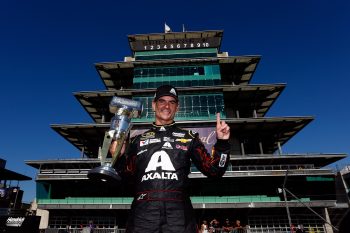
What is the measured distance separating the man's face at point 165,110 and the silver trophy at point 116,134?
0.23 m

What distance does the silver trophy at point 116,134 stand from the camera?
229cm

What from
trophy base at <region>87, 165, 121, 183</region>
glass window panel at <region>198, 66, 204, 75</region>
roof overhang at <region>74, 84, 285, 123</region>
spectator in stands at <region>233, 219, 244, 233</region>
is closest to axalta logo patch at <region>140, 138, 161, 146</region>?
trophy base at <region>87, 165, 121, 183</region>

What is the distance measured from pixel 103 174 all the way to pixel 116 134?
546 mm

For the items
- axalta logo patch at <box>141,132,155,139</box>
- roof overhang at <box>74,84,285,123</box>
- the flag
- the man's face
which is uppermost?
the flag

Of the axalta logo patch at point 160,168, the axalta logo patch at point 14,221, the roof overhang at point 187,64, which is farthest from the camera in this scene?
the roof overhang at point 187,64

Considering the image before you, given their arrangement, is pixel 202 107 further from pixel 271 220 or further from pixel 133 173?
pixel 133 173

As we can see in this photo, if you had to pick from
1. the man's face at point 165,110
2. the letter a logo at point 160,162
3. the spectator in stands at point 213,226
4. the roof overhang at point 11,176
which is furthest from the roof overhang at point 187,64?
the letter a logo at point 160,162

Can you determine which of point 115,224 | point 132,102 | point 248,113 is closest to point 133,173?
point 132,102

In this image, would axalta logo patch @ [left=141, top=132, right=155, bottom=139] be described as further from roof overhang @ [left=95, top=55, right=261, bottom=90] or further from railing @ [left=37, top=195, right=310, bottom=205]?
roof overhang @ [left=95, top=55, right=261, bottom=90]

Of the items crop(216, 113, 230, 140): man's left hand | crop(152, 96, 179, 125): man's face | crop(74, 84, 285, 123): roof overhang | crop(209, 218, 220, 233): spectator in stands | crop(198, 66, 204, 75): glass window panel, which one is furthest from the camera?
crop(198, 66, 204, 75): glass window panel

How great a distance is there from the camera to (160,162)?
8.41 feet

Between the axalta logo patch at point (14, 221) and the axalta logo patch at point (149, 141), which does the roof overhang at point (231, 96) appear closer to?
the axalta logo patch at point (14, 221)

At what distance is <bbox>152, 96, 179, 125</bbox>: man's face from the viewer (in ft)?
9.84

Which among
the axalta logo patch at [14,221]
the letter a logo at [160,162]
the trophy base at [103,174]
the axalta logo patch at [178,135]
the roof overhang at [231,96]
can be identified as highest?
the roof overhang at [231,96]
